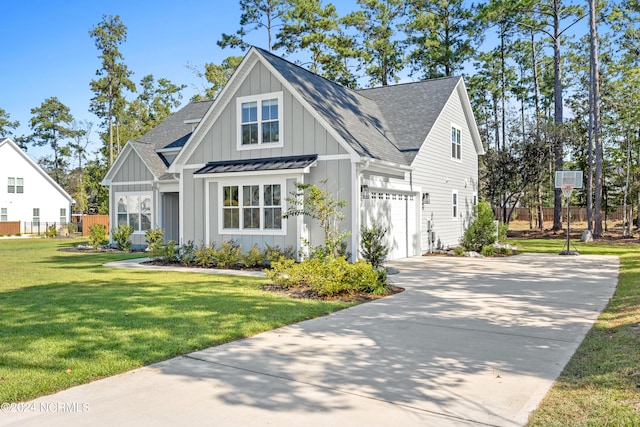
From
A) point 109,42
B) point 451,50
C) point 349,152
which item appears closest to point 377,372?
point 349,152

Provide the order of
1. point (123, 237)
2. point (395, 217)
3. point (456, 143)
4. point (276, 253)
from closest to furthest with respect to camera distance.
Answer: point (276, 253)
point (395, 217)
point (123, 237)
point (456, 143)

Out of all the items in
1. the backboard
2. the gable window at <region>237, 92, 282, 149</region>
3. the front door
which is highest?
the gable window at <region>237, 92, 282, 149</region>

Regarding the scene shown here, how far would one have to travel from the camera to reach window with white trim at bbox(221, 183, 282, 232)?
1440 centimetres

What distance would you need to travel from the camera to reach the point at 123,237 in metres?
20.6

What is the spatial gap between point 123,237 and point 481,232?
570 inches

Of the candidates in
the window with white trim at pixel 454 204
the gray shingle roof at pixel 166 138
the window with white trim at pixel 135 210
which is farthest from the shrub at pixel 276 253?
the window with white trim at pixel 454 204

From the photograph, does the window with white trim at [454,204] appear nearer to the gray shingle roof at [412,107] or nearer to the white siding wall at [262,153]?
the gray shingle roof at [412,107]

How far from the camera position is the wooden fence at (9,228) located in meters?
36.8

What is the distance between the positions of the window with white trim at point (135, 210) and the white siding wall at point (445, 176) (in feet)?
37.5

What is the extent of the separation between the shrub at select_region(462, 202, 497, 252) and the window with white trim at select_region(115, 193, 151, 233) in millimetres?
13145

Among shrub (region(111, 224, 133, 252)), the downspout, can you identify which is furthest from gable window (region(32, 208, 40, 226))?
the downspout

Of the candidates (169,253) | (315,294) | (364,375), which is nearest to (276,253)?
(169,253)

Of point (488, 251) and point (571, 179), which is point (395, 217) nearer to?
point (488, 251)

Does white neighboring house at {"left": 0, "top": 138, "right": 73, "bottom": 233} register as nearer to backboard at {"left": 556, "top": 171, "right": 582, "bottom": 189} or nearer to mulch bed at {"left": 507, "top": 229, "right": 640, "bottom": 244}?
mulch bed at {"left": 507, "top": 229, "right": 640, "bottom": 244}
